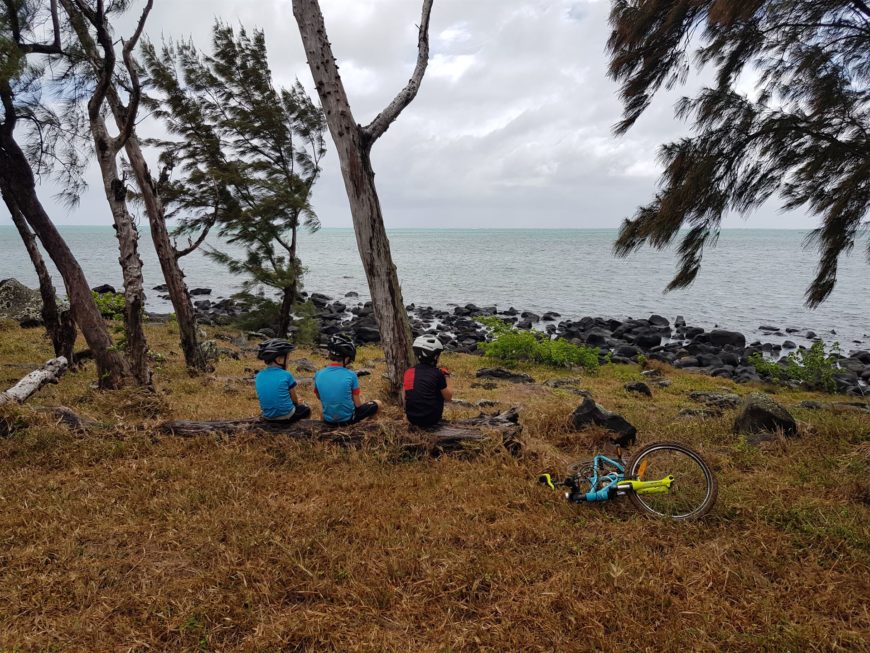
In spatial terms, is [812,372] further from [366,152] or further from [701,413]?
[366,152]

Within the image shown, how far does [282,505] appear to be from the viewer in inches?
187

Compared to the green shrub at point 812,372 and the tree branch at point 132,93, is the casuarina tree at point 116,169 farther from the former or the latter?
the green shrub at point 812,372

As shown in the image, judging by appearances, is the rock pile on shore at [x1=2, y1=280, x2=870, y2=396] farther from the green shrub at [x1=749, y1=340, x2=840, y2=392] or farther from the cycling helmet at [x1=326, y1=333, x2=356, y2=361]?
the cycling helmet at [x1=326, y1=333, x2=356, y2=361]

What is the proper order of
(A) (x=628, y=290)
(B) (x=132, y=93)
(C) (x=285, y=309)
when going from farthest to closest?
(A) (x=628, y=290)
(C) (x=285, y=309)
(B) (x=132, y=93)

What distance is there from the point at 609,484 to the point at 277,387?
3.91m

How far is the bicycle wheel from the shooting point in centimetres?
461

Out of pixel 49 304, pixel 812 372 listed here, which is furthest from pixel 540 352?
pixel 49 304

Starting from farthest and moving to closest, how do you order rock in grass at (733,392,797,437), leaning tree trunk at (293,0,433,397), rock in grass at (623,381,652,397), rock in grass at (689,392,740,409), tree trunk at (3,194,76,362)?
rock in grass at (623,381,652,397) < rock in grass at (689,392,740,409) < tree trunk at (3,194,76,362) < leaning tree trunk at (293,0,433,397) < rock in grass at (733,392,797,437)

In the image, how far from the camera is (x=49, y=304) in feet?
35.3

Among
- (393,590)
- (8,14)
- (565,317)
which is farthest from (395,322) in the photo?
(565,317)

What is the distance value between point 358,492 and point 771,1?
7742mm

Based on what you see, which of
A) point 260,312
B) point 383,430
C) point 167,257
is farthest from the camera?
point 260,312

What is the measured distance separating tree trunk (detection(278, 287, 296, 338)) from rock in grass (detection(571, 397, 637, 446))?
1493 cm

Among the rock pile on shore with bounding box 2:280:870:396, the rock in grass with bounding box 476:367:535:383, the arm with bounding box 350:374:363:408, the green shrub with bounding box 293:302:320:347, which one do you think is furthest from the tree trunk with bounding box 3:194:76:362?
the rock in grass with bounding box 476:367:535:383
